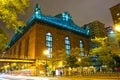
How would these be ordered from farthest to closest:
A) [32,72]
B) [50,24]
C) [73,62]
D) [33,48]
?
[50,24], [33,48], [32,72], [73,62]

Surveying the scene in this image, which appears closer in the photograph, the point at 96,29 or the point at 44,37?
the point at 44,37

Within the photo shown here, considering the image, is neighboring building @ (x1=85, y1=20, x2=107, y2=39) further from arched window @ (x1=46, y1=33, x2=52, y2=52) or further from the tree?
the tree

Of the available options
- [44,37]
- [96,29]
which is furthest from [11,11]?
[96,29]

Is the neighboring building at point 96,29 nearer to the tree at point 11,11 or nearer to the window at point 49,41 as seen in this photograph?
the window at point 49,41

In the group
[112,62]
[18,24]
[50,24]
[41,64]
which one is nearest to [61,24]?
[50,24]

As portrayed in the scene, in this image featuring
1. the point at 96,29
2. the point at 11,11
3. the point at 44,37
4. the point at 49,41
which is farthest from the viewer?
the point at 96,29

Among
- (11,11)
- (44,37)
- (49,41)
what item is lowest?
(11,11)

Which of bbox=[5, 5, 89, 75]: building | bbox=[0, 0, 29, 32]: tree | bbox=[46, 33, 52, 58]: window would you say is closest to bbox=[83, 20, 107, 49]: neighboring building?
bbox=[5, 5, 89, 75]: building

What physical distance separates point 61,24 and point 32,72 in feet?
143

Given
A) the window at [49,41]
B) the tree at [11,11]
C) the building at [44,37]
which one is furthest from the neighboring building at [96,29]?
the tree at [11,11]

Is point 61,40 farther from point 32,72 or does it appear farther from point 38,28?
point 32,72

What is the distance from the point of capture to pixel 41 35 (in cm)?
10156

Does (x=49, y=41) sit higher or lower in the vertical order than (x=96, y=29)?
lower

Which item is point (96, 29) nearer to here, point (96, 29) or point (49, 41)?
point (96, 29)
